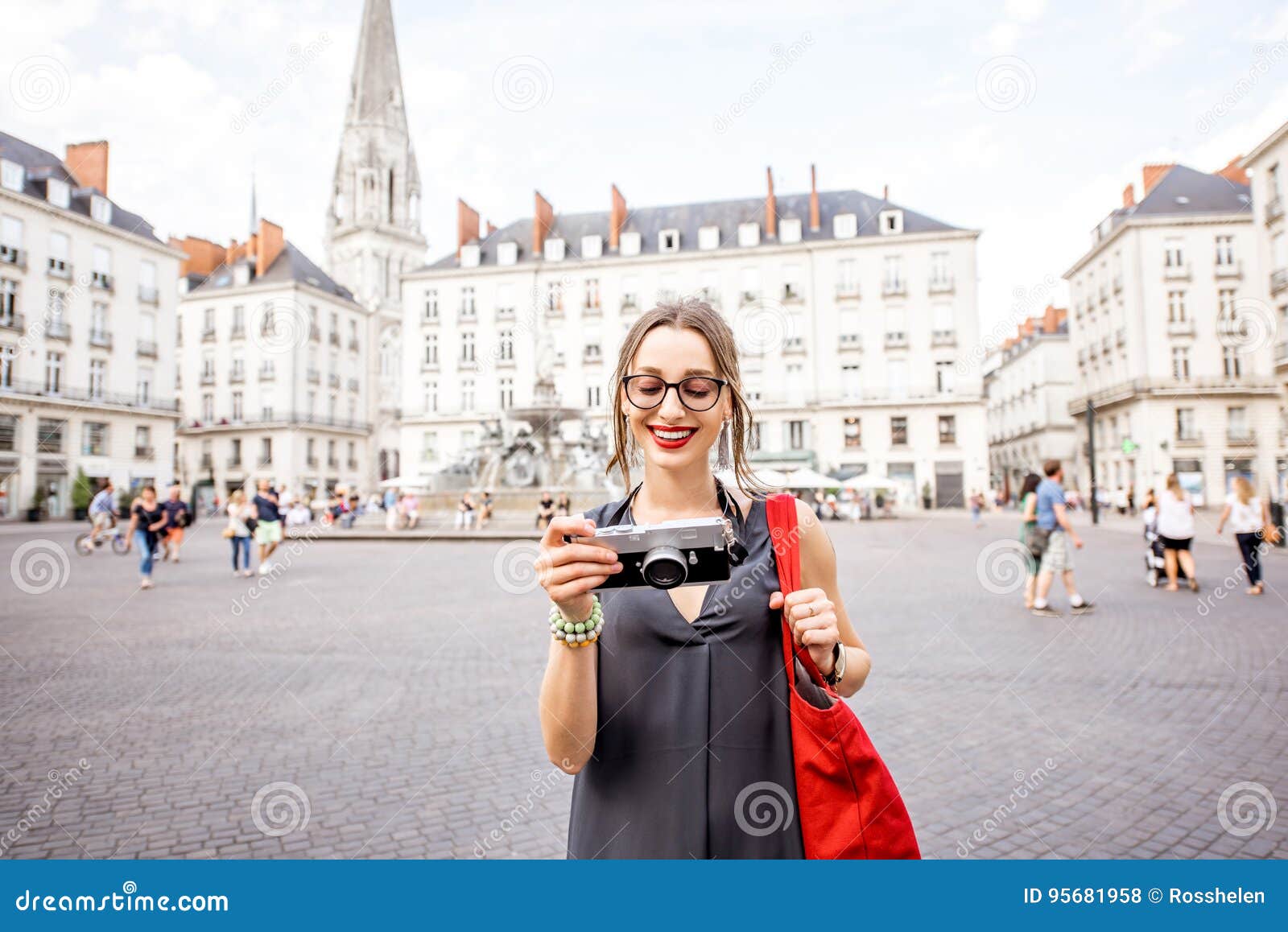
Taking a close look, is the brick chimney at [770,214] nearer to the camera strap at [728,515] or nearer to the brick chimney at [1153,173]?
the brick chimney at [1153,173]

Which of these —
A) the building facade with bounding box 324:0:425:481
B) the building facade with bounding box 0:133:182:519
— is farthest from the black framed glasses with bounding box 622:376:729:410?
the building facade with bounding box 324:0:425:481

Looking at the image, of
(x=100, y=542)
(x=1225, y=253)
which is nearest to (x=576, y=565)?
(x=100, y=542)

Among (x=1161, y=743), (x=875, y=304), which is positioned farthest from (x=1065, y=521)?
(x=875, y=304)

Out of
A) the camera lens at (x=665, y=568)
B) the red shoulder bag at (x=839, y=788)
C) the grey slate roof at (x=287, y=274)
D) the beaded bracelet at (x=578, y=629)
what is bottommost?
the red shoulder bag at (x=839, y=788)

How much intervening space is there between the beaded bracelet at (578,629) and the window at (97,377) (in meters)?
45.3

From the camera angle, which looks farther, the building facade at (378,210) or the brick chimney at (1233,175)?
the building facade at (378,210)

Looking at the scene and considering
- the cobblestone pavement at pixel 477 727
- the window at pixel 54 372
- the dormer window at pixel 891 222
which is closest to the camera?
the cobblestone pavement at pixel 477 727

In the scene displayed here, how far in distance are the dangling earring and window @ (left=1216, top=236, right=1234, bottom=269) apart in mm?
53713

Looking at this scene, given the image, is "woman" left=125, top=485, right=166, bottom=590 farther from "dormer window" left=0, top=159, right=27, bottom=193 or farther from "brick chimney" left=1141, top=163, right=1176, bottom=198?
"brick chimney" left=1141, top=163, right=1176, bottom=198

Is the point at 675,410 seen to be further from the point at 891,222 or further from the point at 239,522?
the point at 891,222

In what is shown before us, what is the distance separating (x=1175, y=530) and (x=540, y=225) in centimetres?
5018

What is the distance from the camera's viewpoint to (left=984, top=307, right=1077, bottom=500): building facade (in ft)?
216

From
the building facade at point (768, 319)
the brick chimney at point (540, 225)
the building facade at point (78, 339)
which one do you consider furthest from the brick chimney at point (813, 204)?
the building facade at point (78, 339)

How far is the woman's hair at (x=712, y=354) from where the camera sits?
1706mm
